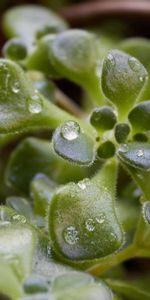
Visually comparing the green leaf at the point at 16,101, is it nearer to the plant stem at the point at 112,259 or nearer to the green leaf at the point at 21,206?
the green leaf at the point at 21,206

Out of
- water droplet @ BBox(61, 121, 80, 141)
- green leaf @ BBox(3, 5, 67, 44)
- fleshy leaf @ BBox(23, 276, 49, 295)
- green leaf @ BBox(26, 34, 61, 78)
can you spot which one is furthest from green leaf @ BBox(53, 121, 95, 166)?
green leaf @ BBox(3, 5, 67, 44)

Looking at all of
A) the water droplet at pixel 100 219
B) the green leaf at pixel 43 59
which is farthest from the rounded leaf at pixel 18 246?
the green leaf at pixel 43 59

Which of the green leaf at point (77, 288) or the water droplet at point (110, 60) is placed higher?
the water droplet at point (110, 60)

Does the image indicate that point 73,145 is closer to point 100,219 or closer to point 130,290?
point 100,219

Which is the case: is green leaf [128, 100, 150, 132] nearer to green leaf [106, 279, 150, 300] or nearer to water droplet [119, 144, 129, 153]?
water droplet [119, 144, 129, 153]

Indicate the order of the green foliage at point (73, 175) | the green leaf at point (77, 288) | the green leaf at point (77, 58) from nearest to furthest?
the green leaf at point (77, 288), the green foliage at point (73, 175), the green leaf at point (77, 58)

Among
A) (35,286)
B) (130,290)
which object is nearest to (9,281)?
(35,286)

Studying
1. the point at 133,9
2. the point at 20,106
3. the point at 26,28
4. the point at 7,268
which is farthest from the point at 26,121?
the point at 133,9
